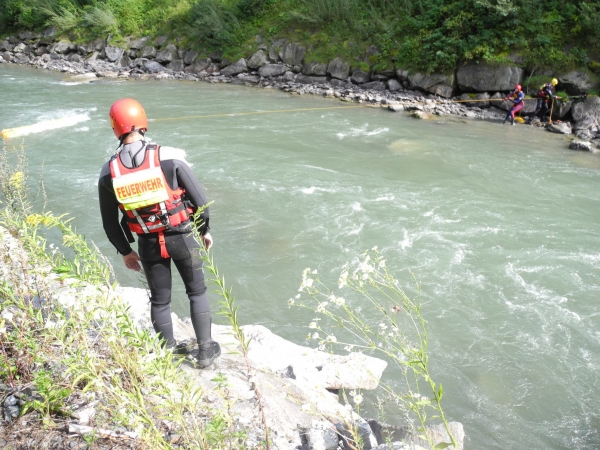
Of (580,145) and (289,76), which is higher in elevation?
(289,76)

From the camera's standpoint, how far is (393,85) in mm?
17297

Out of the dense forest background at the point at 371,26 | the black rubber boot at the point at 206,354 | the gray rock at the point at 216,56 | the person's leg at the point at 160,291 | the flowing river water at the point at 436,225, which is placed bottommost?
the flowing river water at the point at 436,225

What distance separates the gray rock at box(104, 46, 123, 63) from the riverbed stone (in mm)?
12476

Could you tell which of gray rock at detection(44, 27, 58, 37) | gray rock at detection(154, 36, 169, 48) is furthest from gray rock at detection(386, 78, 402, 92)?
gray rock at detection(44, 27, 58, 37)

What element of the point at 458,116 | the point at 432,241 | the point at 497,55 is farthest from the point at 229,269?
the point at 497,55

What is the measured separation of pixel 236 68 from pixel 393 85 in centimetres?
776

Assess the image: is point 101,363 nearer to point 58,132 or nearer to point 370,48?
point 58,132

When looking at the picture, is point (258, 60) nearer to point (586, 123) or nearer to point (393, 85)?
point (393, 85)

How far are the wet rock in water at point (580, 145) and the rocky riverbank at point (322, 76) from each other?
0.02m

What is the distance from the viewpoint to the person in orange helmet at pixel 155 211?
8.57 ft

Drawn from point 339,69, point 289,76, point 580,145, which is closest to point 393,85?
point 339,69

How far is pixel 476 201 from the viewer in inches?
321

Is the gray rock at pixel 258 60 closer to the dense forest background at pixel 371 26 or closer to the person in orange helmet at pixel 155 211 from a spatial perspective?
the dense forest background at pixel 371 26

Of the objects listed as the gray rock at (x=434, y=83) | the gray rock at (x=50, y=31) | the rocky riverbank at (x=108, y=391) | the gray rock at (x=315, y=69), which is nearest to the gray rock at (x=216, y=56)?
the gray rock at (x=315, y=69)
